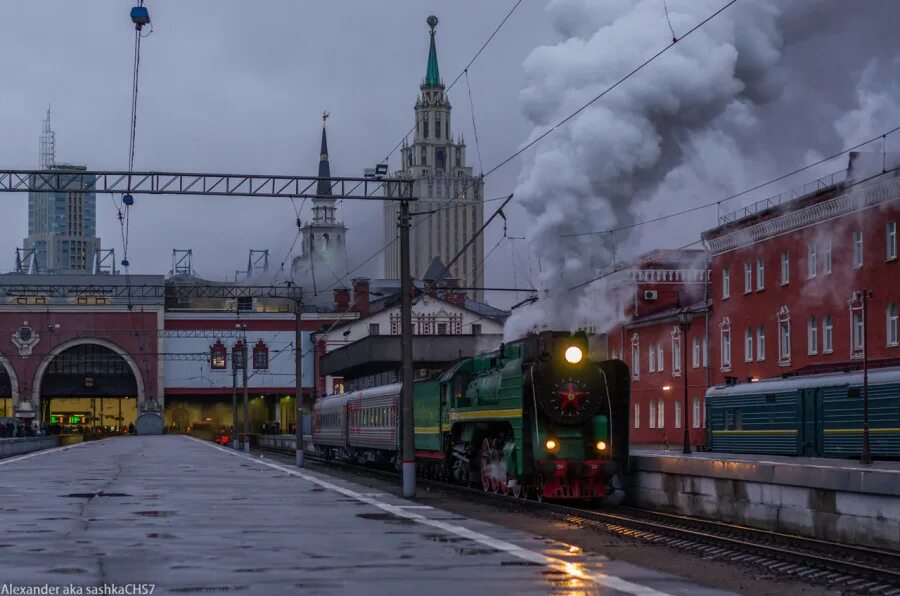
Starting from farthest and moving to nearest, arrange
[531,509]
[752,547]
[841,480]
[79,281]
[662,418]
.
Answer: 1. [79,281]
2. [662,418]
3. [531,509]
4. [841,480]
5. [752,547]

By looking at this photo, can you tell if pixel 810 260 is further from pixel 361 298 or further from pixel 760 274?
pixel 361 298

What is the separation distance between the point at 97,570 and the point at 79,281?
114 meters

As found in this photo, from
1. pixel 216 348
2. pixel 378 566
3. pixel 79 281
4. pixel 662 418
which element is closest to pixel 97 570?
pixel 378 566

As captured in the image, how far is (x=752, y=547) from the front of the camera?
17.8 m

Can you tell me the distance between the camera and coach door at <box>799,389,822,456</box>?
36.5 m

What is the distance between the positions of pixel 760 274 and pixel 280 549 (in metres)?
41.9

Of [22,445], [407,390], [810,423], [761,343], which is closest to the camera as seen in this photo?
[407,390]

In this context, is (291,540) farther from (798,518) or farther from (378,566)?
(798,518)

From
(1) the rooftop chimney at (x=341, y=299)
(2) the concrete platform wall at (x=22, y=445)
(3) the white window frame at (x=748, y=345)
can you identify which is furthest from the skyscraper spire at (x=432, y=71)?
(3) the white window frame at (x=748, y=345)

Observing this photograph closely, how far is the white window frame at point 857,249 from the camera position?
153 feet

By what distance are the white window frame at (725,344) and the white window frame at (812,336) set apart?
720 centimetres

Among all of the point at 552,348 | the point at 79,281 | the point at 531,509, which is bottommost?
the point at 531,509

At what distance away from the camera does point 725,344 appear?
2315 inches

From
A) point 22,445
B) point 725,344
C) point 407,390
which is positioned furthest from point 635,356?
point 407,390
